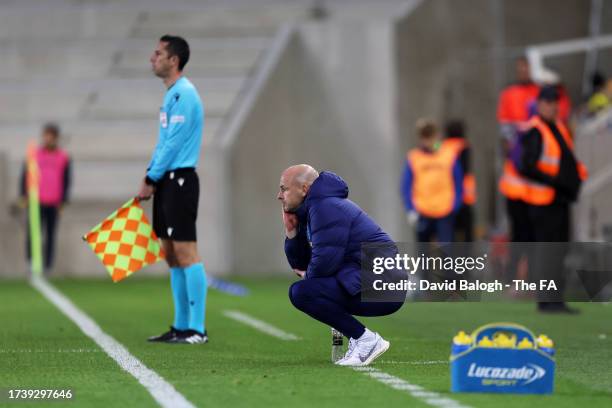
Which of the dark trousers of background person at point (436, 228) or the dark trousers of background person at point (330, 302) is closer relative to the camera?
the dark trousers of background person at point (330, 302)

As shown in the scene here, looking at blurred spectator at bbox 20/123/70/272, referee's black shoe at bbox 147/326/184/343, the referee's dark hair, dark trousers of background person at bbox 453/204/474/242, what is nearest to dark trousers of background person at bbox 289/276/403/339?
referee's black shoe at bbox 147/326/184/343

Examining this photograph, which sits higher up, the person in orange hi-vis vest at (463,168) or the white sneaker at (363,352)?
the person in orange hi-vis vest at (463,168)

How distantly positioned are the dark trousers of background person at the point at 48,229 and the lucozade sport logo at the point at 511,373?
12.4 meters

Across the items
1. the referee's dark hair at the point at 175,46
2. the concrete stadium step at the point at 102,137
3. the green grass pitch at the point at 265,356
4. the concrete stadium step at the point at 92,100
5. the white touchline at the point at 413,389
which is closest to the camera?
the white touchline at the point at 413,389

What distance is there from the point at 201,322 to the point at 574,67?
14.3 metres

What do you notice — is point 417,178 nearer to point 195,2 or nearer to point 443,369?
point 443,369

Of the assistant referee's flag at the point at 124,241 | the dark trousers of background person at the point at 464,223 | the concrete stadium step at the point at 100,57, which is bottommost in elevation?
the dark trousers of background person at the point at 464,223

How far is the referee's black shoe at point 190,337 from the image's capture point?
10094mm

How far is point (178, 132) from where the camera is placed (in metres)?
10.2

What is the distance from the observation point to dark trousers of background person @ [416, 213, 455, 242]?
1557cm

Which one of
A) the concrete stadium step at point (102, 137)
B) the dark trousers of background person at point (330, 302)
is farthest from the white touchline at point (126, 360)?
the concrete stadium step at point (102, 137)

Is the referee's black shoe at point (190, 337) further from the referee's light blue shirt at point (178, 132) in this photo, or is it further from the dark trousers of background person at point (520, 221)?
the dark trousers of background person at point (520, 221)

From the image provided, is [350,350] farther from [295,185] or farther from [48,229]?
[48,229]

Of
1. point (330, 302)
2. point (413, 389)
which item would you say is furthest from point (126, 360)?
point (413, 389)
